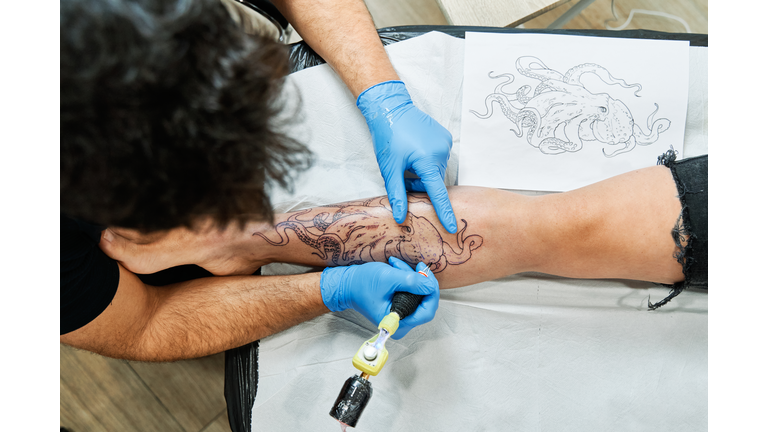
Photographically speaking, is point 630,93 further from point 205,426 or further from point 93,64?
point 205,426

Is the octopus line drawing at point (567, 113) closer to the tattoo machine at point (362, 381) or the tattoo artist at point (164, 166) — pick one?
the tattoo artist at point (164, 166)

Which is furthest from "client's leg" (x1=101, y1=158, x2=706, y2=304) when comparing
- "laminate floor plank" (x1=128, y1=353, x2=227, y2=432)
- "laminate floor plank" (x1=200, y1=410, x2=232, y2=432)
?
"laminate floor plank" (x1=200, y1=410, x2=232, y2=432)

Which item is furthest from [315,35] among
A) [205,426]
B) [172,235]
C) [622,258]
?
[205,426]

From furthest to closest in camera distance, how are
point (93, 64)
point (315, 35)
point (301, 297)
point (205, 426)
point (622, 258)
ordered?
point (205, 426)
point (315, 35)
point (301, 297)
point (622, 258)
point (93, 64)

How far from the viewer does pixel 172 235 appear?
116cm

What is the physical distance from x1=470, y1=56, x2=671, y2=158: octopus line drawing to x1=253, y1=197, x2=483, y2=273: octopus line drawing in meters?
0.41

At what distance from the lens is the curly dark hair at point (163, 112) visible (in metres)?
0.56

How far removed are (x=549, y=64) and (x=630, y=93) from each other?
10.3 inches

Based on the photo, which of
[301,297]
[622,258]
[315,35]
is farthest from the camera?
[315,35]

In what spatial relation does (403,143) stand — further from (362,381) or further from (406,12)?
(406,12)

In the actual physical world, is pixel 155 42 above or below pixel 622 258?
above

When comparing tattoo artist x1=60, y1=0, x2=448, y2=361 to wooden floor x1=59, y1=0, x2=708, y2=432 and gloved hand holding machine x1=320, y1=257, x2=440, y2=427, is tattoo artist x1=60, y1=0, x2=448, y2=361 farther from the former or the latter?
wooden floor x1=59, y1=0, x2=708, y2=432

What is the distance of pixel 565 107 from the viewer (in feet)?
4.25

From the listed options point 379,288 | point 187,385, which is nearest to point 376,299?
point 379,288
